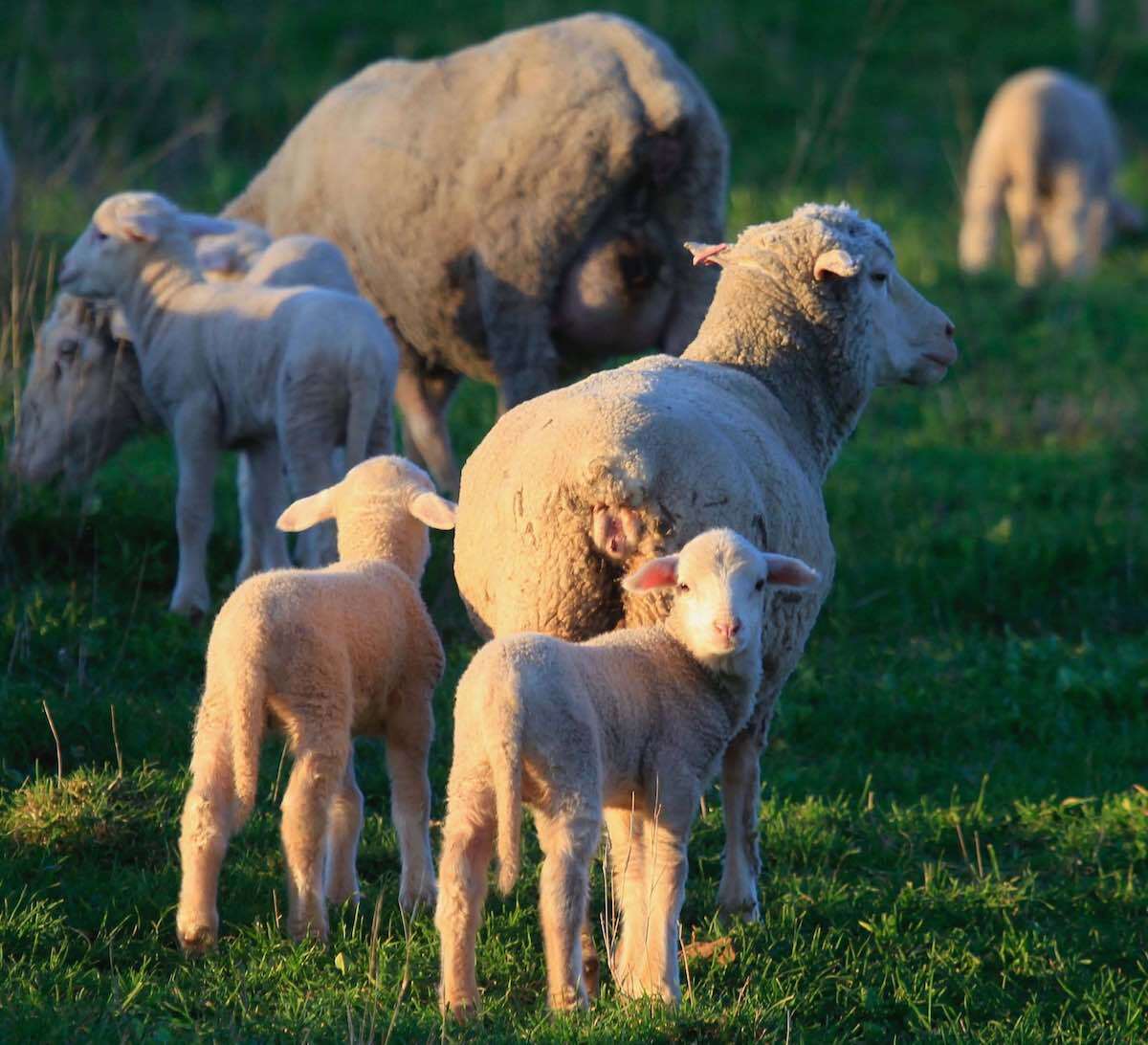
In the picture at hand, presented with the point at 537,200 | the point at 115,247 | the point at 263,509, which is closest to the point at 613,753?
the point at 263,509

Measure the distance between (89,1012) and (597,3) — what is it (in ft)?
67.8

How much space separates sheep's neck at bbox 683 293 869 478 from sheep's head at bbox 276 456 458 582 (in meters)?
0.93

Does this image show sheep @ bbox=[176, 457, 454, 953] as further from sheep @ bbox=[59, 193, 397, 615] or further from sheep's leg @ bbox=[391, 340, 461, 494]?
Answer: sheep's leg @ bbox=[391, 340, 461, 494]

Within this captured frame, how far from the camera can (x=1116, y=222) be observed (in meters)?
18.8

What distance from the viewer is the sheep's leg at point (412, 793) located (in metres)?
4.94

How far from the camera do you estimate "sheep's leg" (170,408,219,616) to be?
23.9 ft

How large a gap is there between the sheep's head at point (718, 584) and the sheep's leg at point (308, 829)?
83 centimetres

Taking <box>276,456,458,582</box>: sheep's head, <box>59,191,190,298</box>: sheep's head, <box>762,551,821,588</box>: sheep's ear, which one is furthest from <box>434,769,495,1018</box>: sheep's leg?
<box>59,191,190,298</box>: sheep's head

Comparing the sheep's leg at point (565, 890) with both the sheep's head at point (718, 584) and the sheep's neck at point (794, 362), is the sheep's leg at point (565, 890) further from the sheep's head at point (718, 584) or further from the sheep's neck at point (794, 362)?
the sheep's neck at point (794, 362)

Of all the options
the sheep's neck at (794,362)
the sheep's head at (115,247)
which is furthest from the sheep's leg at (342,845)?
the sheep's head at (115,247)

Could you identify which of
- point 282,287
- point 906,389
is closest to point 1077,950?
point 282,287

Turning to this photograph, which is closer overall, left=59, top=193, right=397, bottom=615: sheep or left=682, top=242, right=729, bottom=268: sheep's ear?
left=682, top=242, right=729, bottom=268: sheep's ear

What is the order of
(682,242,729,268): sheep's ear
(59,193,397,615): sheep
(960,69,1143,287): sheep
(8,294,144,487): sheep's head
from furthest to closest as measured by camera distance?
1. (960,69,1143,287): sheep
2. (8,294,144,487): sheep's head
3. (59,193,397,615): sheep
4. (682,242,729,268): sheep's ear

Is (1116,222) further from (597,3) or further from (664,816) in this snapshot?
(664,816)
